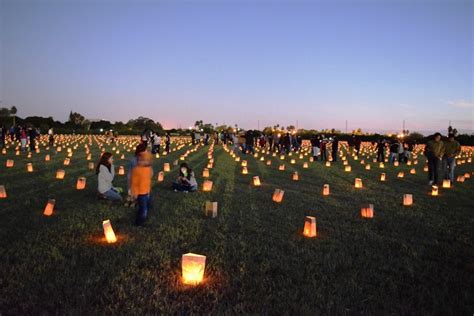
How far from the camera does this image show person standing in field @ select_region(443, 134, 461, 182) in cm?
1418

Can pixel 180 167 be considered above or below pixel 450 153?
below

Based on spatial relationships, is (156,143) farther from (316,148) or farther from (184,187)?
(184,187)

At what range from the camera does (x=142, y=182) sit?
727 centimetres

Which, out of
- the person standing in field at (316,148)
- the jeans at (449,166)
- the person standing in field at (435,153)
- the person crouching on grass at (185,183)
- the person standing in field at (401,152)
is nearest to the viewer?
the person crouching on grass at (185,183)

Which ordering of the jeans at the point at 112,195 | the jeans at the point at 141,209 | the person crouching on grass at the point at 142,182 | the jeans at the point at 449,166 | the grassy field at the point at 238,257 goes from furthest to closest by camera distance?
the jeans at the point at 449,166
the jeans at the point at 112,195
the jeans at the point at 141,209
the person crouching on grass at the point at 142,182
the grassy field at the point at 238,257

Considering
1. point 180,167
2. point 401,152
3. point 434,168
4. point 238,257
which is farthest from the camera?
point 401,152

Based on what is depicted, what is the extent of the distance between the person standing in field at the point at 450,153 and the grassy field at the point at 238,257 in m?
4.21


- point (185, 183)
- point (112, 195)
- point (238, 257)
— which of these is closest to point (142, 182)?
point (238, 257)

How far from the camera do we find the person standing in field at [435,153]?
13984 millimetres

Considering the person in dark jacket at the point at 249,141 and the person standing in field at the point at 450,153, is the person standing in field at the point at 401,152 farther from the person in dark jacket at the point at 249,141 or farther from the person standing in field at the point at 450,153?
the person in dark jacket at the point at 249,141

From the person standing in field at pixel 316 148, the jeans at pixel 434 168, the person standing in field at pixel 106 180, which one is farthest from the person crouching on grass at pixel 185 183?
the person standing in field at pixel 316 148

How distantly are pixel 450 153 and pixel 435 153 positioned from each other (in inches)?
31.9

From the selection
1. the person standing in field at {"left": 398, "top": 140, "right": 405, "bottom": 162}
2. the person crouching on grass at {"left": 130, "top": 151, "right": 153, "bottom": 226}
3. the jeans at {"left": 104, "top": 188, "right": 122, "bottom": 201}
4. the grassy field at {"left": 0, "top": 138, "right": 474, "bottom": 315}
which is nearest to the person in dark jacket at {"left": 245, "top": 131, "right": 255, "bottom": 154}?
the person standing in field at {"left": 398, "top": 140, "right": 405, "bottom": 162}

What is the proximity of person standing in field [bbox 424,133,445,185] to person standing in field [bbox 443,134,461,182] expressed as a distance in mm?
307
